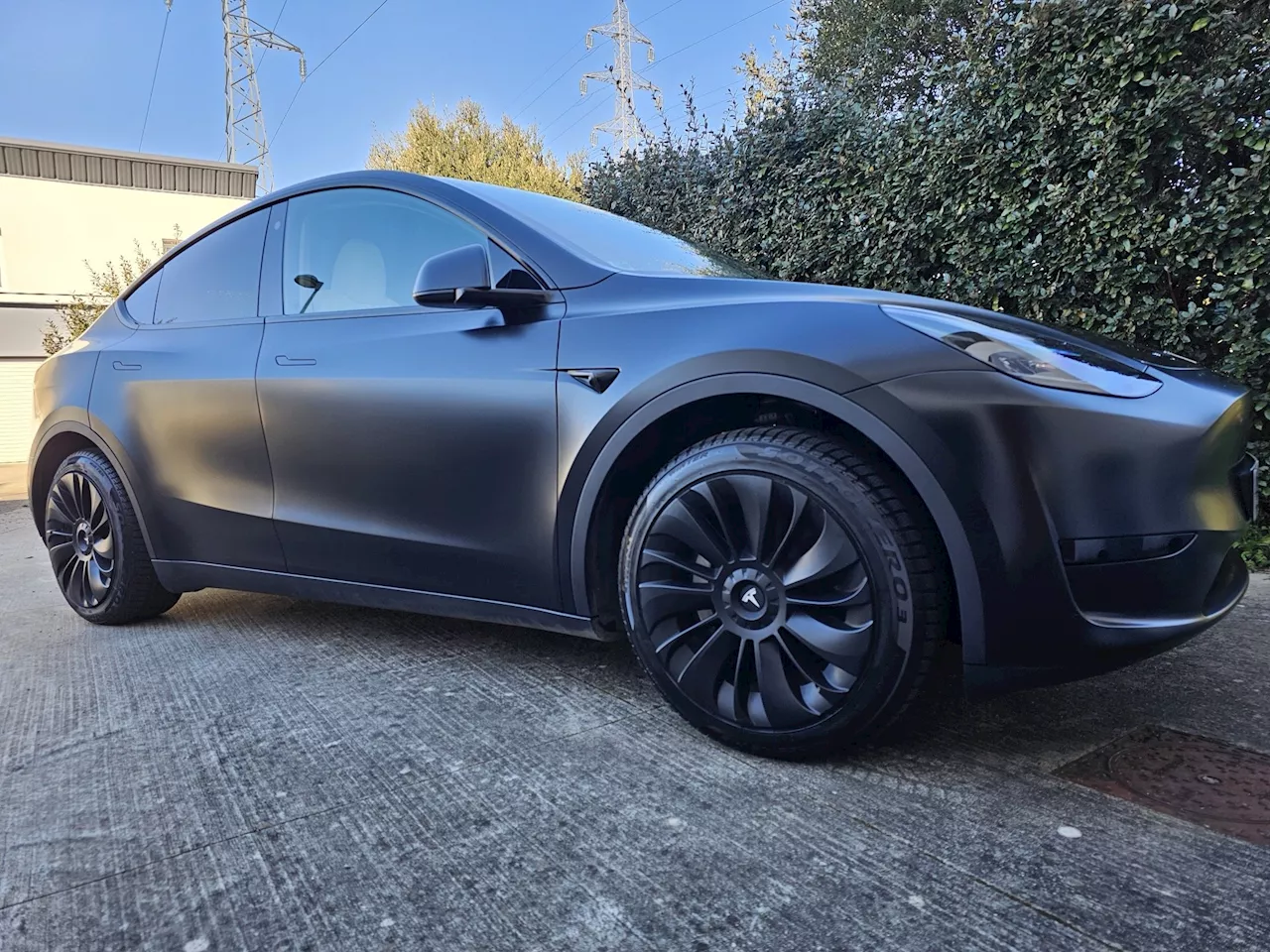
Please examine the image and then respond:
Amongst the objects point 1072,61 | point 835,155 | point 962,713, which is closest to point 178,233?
point 835,155

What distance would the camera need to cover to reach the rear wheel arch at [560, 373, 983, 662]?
167 centimetres

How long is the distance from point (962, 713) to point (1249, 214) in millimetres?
2721

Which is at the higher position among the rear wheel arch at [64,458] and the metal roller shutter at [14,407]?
the rear wheel arch at [64,458]

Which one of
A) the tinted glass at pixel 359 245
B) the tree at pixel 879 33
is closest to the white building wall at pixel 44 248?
the tree at pixel 879 33

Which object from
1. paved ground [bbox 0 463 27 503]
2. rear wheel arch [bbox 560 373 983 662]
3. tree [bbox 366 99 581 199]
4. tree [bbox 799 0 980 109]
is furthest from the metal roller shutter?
rear wheel arch [bbox 560 373 983 662]

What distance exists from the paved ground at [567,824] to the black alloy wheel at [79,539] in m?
0.74

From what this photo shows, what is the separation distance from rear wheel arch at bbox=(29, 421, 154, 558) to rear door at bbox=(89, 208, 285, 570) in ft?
0.15

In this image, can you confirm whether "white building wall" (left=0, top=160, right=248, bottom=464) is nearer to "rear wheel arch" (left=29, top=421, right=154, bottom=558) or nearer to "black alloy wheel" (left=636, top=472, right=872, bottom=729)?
"rear wheel arch" (left=29, top=421, right=154, bottom=558)

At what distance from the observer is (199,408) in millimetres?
2896

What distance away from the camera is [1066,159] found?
4.05 m

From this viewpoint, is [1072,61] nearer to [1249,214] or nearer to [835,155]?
[1249,214]

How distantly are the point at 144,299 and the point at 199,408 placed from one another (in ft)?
2.83

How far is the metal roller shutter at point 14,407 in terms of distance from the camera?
61.1 feet

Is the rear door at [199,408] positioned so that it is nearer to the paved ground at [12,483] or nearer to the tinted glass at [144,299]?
the tinted glass at [144,299]
